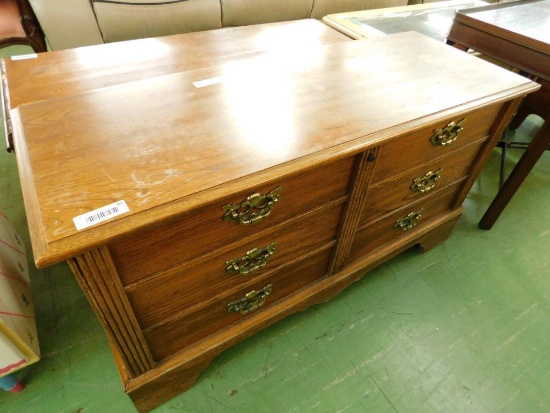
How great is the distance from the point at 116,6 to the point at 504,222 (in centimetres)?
197

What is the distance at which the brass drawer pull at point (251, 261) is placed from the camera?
2.50 ft

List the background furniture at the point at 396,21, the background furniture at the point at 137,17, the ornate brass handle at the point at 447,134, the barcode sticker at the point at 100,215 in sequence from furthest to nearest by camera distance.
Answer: the background furniture at the point at 396,21
the background furniture at the point at 137,17
the ornate brass handle at the point at 447,134
the barcode sticker at the point at 100,215

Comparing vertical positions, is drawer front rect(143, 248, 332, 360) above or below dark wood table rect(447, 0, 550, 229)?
below

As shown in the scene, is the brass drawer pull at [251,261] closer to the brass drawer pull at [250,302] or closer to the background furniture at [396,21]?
the brass drawer pull at [250,302]

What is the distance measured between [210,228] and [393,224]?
0.71m

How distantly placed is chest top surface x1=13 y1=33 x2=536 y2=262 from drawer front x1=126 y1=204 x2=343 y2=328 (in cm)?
20

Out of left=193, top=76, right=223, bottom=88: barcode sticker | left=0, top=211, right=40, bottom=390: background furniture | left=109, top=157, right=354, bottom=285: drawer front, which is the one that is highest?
left=193, top=76, right=223, bottom=88: barcode sticker

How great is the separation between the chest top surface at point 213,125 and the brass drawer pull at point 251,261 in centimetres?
25

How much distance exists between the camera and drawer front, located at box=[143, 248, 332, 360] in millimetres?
794

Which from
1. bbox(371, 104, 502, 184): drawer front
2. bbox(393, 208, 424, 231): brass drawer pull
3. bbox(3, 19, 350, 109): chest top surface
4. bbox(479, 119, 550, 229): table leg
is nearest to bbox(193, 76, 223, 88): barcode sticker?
bbox(3, 19, 350, 109): chest top surface

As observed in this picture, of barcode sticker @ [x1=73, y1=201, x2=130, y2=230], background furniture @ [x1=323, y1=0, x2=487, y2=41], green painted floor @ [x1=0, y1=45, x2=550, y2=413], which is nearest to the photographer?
barcode sticker @ [x1=73, y1=201, x2=130, y2=230]

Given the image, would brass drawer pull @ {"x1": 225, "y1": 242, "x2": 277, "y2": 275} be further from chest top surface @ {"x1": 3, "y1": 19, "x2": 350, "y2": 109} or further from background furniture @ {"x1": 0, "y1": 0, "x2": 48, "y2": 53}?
background furniture @ {"x1": 0, "y1": 0, "x2": 48, "y2": 53}

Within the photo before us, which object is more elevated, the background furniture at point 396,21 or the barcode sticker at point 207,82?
the barcode sticker at point 207,82

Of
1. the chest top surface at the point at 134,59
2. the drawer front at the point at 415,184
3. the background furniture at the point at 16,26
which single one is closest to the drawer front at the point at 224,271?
the drawer front at the point at 415,184
